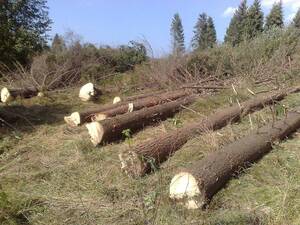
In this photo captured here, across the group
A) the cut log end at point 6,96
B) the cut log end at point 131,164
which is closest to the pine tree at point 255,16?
the cut log end at point 6,96

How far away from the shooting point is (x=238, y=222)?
13.9ft

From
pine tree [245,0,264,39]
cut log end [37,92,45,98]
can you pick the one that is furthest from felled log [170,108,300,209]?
pine tree [245,0,264,39]

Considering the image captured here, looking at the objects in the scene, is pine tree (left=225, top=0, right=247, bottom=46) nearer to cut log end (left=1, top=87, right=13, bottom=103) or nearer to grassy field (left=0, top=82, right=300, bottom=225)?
cut log end (left=1, top=87, right=13, bottom=103)

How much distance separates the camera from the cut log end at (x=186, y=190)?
4.67 m

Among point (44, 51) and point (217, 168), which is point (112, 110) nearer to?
point (217, 168)

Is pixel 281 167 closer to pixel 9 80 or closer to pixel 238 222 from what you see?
pixel 238 222

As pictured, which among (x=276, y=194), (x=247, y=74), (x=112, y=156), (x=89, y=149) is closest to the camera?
(x=276, y=194)

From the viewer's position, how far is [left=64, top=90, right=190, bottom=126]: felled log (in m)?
8.89

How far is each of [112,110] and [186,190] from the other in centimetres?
468

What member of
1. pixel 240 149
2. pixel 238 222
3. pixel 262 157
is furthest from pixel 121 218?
pixel 262 157

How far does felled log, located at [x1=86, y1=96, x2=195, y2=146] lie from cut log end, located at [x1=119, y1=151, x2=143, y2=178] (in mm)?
1555

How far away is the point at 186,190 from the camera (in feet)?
15.5

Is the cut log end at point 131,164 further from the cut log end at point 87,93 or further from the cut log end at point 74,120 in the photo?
the cut log end at point 87,93

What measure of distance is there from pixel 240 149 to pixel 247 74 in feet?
23.3
